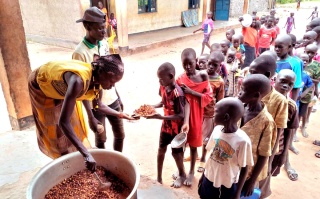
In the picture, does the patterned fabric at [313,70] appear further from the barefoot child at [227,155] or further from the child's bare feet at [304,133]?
the barefoot child at [227,155]

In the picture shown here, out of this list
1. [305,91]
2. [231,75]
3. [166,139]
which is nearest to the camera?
[166,139]

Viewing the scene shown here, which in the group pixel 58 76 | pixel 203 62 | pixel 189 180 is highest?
pixel 58 76

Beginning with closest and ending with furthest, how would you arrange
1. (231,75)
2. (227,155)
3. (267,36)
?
(227,155) < (231,75) < (267,36)

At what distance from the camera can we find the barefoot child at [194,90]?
255 centimetres

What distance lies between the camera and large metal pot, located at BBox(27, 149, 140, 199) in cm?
150

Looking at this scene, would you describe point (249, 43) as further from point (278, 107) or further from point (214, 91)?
point (278, 107)

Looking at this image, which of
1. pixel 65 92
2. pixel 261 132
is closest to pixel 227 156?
pixel 261 132

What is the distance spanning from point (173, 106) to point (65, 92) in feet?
3.37

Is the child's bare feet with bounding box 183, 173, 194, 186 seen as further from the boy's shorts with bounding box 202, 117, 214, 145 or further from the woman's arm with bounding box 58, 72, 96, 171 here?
the woman's arm with bounding box 58, 72, 96, 171

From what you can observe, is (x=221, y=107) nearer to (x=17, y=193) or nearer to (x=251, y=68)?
(x=251, y=68)

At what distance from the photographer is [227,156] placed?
1.68 metres

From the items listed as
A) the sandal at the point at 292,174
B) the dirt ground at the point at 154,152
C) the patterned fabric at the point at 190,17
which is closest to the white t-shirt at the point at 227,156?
the dirt ground at the point at 154,152

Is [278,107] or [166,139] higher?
[278,107]

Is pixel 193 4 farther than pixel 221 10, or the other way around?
pixel 221 10
